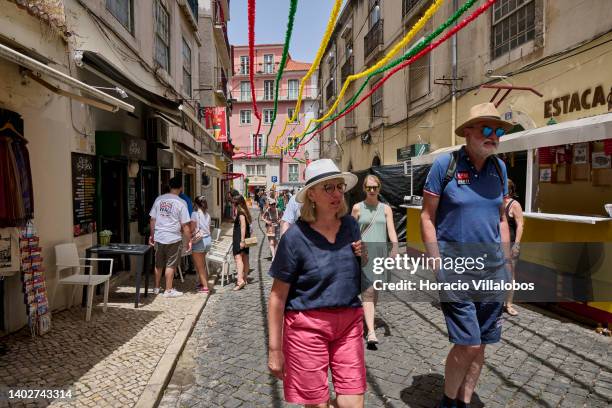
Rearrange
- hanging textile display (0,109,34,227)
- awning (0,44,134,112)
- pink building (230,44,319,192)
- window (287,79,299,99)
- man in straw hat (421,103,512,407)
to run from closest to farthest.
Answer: man in straw hat (421,103,512,407) → awning (0,44,134,112) → hanging textile display (0,109,34,227) → pink building (230,44,319,192) → window (287,79,299,99)

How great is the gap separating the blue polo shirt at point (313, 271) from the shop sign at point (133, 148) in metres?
5.59

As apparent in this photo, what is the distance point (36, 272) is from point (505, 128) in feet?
16.4

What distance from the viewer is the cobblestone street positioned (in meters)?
3.33

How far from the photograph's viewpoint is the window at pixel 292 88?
50906 millimetres

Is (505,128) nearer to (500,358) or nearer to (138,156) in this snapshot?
(500,358)

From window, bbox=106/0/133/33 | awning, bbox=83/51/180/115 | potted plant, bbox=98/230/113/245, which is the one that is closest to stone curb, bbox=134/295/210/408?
potted plant, bbox=98/230/113/245

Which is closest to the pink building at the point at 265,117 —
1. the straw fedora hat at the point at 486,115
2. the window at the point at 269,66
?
the window at the point at 269,66

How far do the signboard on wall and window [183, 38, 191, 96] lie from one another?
9154mm

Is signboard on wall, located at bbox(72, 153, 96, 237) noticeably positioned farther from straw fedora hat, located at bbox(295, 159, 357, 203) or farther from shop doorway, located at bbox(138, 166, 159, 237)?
straw fedora hat, located at bbox(295, 159, 357, 203)

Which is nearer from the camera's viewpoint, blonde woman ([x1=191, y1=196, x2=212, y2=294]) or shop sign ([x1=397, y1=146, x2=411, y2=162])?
blonde woman ([x1=191, y1=196, x2=212, y2=294])

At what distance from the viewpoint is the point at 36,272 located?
4.68 meters

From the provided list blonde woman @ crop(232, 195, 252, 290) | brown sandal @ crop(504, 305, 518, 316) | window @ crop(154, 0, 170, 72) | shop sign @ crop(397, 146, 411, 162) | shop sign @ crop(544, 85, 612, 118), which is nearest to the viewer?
brown sandal @ crop(504, 305, 518, 316)

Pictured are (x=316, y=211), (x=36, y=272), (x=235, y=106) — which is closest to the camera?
(x=316, y=211)

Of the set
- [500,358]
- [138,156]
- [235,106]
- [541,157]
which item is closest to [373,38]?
[541,157]
